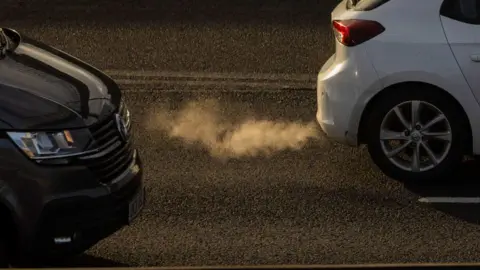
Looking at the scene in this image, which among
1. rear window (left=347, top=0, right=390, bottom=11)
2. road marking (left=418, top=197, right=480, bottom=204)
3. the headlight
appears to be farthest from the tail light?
the headlight

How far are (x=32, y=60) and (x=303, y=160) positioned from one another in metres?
3.02

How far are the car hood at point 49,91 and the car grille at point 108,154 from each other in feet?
0.20

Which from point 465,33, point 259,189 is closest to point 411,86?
point 465,33

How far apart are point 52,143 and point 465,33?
348cm

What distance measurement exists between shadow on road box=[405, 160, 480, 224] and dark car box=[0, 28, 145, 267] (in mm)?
2476

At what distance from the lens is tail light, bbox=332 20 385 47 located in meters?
7.67

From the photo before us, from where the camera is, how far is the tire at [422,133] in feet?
25.2

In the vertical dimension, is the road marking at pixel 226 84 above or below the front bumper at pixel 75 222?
below

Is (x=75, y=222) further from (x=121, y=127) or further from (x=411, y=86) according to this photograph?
(x=411, y=86)

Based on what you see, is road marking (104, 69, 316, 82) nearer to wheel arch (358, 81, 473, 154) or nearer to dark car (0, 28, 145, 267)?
wheel arch (358, 81, 473, 154)

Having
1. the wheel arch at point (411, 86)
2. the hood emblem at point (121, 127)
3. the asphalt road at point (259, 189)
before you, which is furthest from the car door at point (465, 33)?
the hood emblem at point (121, 127)

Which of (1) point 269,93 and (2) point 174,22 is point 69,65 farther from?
(2) point 174,22

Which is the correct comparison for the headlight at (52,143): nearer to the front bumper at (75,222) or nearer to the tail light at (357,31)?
the front bumper at (75,222)

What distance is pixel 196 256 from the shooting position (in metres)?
6.47
